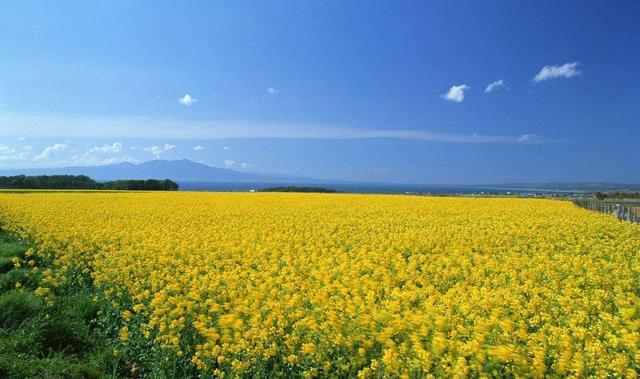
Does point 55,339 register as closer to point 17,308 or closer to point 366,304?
point 17,308

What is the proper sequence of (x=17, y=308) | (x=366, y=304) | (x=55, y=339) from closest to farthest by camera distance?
(x=366, y=304), (x=55, y=339), (x=17, y=308)

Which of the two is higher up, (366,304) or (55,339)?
(366,304)

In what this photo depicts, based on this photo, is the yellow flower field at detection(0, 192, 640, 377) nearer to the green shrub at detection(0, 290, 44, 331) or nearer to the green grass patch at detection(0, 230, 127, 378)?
the green grass patch at detection(0, 230, 127, 378)

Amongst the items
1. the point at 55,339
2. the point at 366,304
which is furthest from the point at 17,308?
the point at 366,304

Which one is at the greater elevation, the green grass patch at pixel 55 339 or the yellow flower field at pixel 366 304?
the yellow flower field at pixel 366 304

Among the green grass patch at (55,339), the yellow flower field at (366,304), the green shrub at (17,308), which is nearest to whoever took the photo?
the yellow flower field at (366,304)

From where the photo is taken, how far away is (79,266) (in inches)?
341

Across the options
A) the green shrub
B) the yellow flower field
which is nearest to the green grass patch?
the green shrub

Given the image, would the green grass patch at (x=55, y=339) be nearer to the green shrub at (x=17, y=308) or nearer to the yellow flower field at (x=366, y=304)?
the green shrub at (x=17, y=308)

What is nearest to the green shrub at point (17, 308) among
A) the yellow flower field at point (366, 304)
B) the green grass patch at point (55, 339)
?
the green grass patch at point (55, 339)

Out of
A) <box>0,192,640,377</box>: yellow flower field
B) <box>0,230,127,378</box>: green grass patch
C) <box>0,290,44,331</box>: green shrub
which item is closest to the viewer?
<box>0,192,640,377</box>: yellow flower field

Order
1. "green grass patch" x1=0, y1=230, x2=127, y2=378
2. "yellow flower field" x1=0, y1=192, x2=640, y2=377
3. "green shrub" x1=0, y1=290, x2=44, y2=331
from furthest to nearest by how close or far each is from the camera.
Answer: "green shrub" x1=0, y1=290, x2=44, y2=331 → "green grass patch" x1=0, y1=230, x2=127, y2=378 → "yellow flower field" x1=0, y1=192, x2=640, y2=377

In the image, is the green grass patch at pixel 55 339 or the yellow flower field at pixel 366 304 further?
the green grass patch at pixel 55 339

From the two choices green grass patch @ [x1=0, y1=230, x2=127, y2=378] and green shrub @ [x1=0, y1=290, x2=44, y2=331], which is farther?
green shrub @ [x1=0, y1=290, x2=44, y2=331]
